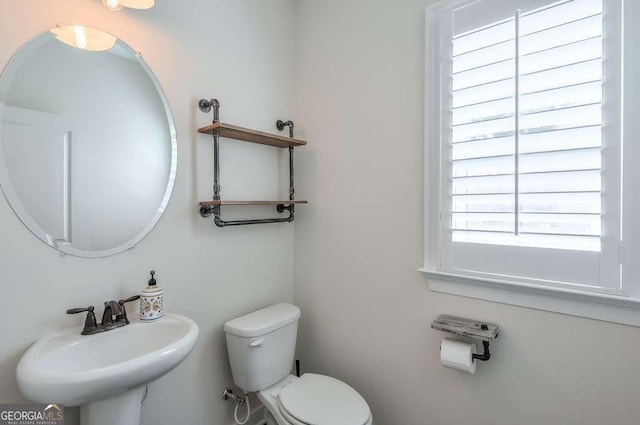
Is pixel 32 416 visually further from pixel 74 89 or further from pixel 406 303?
pixel 406 303

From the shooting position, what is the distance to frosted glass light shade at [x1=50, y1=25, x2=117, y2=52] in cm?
112

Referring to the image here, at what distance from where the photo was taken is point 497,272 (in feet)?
4.14

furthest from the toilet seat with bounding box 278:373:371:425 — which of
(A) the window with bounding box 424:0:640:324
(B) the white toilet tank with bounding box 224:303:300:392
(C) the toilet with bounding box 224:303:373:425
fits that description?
(A) the window with bounding box 424:0:640:324

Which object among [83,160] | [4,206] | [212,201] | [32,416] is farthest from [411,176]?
[32,416]

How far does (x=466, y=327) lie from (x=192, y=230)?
51.3 inches

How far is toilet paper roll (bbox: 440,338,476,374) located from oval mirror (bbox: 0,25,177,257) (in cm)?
137

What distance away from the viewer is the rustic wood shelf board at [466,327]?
3.97 ft

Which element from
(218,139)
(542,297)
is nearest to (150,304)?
(218,139)

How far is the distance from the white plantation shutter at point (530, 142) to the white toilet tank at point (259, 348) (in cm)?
89

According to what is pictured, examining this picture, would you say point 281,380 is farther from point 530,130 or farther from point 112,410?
point 530,130

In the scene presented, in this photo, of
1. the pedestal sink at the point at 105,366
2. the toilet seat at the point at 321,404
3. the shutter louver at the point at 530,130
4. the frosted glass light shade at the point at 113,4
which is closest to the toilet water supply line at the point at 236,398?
the toilet seat at the point at 321,404

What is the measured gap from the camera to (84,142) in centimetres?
119

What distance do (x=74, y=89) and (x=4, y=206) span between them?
1.60 feet

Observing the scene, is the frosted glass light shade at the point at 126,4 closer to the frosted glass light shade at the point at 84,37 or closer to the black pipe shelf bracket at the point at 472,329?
the frosted glass light shade at the point at 84,37
